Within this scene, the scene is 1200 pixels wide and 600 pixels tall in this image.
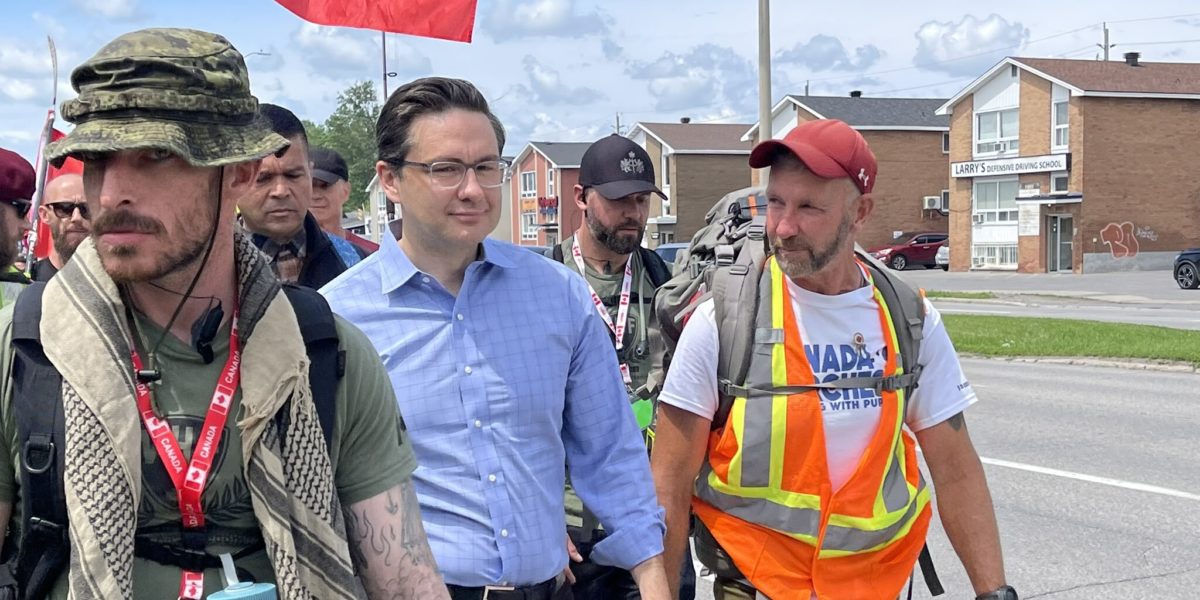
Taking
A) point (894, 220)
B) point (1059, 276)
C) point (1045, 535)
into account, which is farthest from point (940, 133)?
point (1045, 535)

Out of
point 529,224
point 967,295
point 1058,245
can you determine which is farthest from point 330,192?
point 529,224

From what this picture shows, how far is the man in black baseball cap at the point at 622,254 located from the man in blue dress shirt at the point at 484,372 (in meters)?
1.39

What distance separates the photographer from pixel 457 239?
3080mm

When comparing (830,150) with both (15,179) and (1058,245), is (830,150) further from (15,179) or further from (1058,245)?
(1058,245)

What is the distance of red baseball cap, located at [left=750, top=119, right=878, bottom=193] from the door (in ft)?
149

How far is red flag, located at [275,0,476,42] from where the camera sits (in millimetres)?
4609

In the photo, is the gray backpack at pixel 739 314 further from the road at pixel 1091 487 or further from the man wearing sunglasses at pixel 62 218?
the road at pixel 1091 487

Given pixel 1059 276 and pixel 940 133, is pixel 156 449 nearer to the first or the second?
pixel 1059 276

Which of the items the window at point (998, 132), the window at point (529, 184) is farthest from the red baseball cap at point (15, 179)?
the window at point (529, 184)

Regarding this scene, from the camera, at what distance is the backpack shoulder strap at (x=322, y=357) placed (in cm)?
200

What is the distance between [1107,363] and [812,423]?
14.0 metres

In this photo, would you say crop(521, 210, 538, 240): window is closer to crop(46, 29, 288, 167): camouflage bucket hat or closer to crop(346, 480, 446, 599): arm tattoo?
crop(346, 480, 446, 599): arm tattoo

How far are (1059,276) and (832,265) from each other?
4318cm

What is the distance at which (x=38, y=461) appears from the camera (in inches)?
67.3
